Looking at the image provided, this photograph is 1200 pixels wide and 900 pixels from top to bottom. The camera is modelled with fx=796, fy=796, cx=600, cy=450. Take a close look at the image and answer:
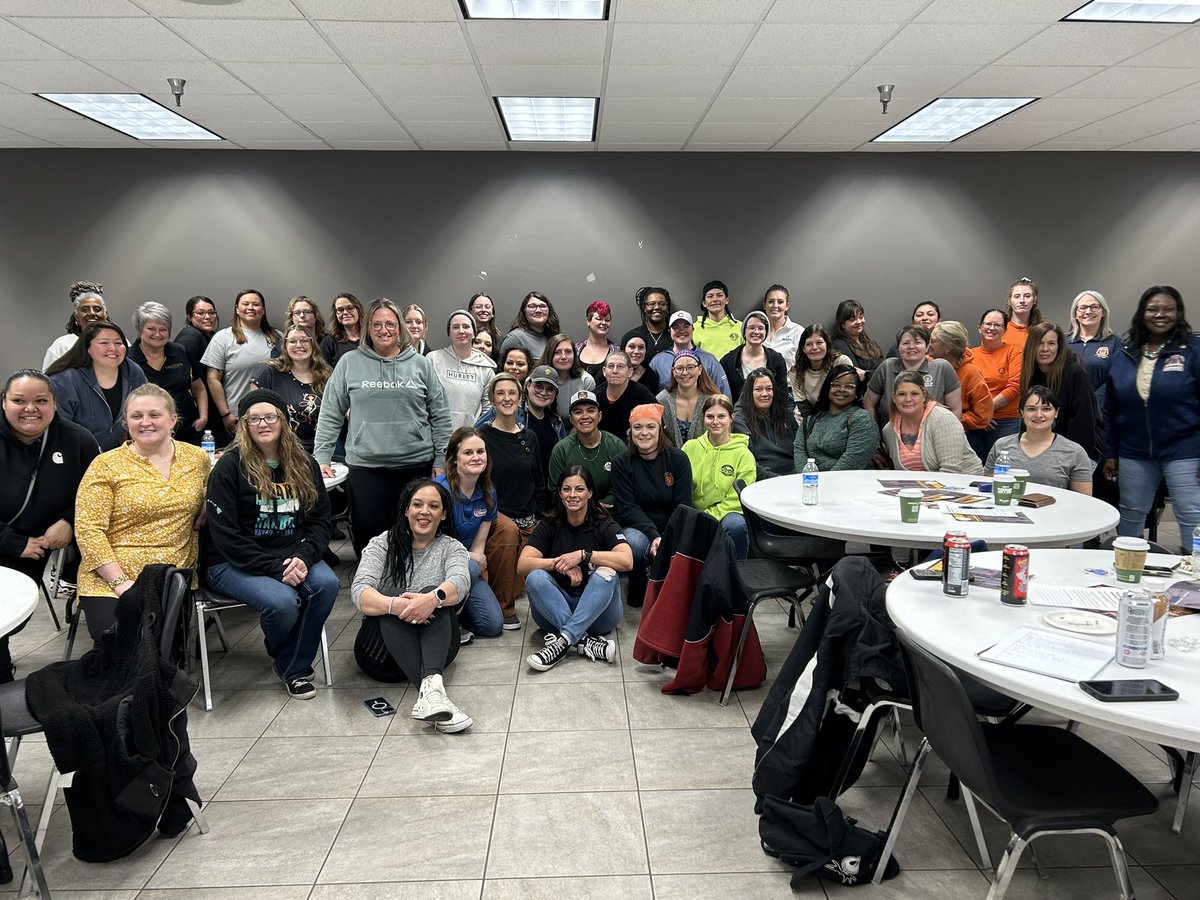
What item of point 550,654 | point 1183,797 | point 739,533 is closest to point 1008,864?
point 1183,797

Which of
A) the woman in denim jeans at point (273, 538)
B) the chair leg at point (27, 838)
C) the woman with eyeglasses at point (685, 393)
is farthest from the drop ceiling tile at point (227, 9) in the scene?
the chair leg at point (27, 838)

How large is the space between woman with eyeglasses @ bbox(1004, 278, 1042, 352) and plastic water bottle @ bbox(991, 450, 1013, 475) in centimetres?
256

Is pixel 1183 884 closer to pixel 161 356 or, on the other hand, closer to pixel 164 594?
pixel 164 594

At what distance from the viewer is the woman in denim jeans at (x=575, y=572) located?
3.81 m

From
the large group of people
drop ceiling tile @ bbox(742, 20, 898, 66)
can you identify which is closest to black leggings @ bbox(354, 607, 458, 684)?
the large group of people

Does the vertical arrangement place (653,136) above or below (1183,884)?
above

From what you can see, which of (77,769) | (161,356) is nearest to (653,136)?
(161,356)

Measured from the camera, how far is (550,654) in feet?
12.1

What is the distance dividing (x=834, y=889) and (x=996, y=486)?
179 cm

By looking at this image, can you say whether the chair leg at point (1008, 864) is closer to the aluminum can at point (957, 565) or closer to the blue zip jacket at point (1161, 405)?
the aluminum can at point (957, 565)

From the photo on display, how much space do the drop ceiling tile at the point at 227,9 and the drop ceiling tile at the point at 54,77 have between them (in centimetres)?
121

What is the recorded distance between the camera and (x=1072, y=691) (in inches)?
67.0

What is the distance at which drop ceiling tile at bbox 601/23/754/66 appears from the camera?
423 cm

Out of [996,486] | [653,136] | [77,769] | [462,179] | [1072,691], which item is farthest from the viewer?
[462,179]
